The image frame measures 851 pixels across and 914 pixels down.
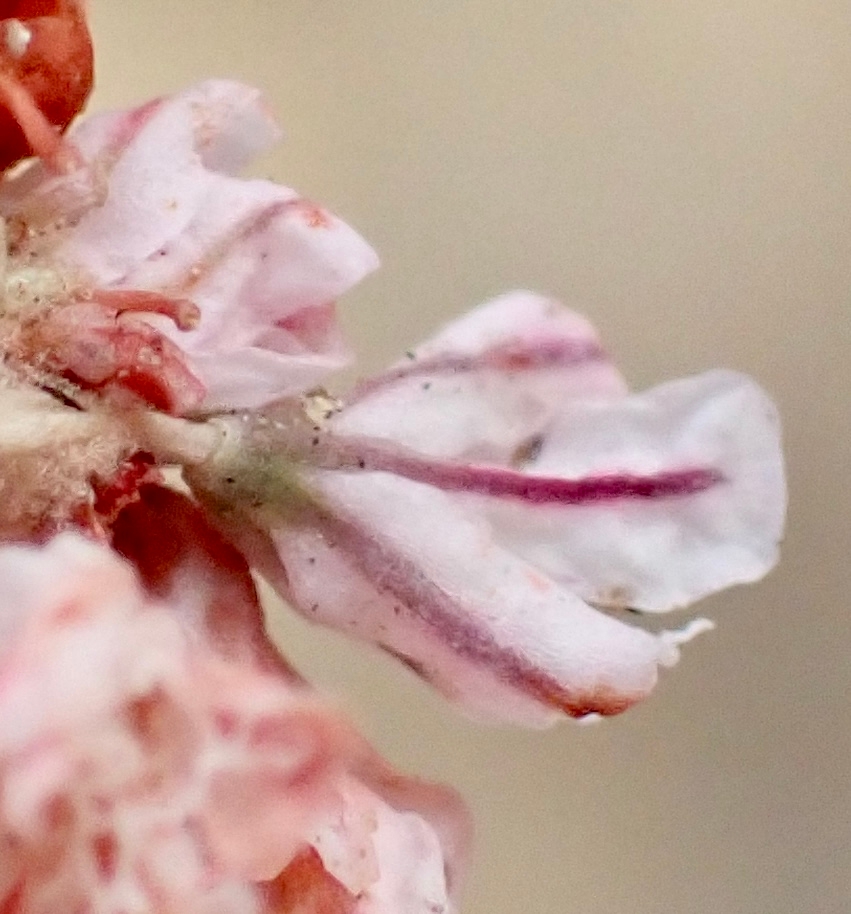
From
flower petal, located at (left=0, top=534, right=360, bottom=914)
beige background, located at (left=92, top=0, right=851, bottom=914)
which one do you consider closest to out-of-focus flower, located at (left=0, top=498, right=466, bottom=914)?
flower petal, located at (left=0, top=534, right=360, bottom=914)

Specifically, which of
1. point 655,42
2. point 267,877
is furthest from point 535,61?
point 267,877

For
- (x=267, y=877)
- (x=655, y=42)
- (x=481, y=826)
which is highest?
(x=655, y=42)

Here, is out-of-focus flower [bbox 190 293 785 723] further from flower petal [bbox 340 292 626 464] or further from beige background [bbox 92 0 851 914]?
beige background [bbox 92 0 851 914]

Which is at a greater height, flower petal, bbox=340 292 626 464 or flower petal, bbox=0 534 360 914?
flower petal, bbox=340 292 626 464

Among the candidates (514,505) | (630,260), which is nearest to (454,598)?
(514,505)

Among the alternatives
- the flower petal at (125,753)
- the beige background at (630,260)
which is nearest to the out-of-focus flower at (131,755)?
the flower petal at (125,753)

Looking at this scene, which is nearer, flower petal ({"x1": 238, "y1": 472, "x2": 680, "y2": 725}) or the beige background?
flower petal ({"x1": 238, "y1": 472, "x2": 680, "y2": 725})

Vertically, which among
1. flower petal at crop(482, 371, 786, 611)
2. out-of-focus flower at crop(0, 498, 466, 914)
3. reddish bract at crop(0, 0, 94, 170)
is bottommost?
out-of-focus flower at crop(0, 498, 466, 914)

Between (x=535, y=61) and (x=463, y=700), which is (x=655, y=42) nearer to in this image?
(x=535, y=61)

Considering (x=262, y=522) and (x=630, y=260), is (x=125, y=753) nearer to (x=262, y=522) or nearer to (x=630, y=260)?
(x=262, y=522)
